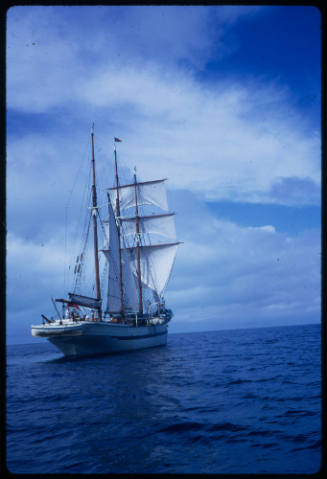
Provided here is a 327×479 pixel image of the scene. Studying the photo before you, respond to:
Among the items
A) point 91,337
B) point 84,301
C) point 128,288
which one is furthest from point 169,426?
point 128,288

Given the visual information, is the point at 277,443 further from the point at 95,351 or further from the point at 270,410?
the point at 95,351

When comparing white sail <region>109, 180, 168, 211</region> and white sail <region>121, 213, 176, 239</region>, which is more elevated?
white sail <region>109, 180, 168, 211</region>

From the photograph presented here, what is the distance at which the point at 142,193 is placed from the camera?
208ft

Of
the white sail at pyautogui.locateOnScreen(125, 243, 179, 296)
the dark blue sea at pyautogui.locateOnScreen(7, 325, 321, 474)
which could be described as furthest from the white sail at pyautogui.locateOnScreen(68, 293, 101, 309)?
the white sail at pyautogui.locateOnScreen(125, 243, 179, 296)

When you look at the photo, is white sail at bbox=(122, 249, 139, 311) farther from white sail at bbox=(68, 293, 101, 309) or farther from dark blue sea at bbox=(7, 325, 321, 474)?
dark blue sea at bbox=(7, 325, 321, 474)

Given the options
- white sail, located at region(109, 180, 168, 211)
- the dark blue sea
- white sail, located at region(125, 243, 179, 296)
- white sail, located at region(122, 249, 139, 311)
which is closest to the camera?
the dark blue sea

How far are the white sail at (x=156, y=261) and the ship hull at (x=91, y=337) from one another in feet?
52.4

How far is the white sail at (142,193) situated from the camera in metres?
63.0

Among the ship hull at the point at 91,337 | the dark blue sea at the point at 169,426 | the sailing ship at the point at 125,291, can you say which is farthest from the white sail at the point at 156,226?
the dark blue sea at the point at 169,426

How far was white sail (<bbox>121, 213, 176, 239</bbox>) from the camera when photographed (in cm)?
6281

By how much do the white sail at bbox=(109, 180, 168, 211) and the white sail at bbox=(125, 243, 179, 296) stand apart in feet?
27.5

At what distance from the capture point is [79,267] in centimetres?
4034
